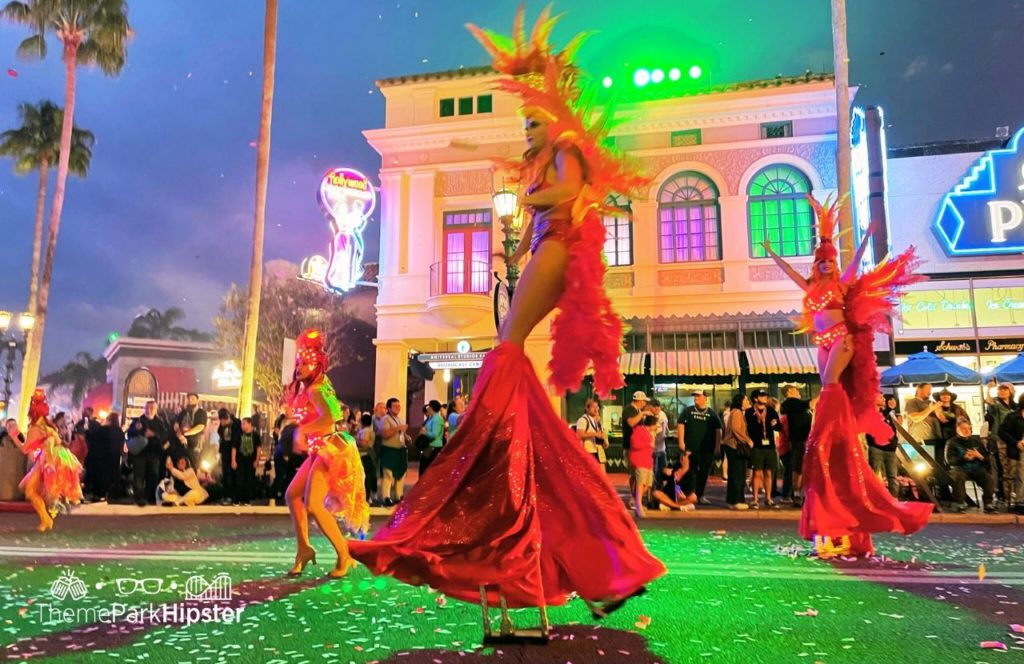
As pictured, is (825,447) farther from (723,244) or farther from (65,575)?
(723,244)

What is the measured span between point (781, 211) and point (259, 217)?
13650 mm

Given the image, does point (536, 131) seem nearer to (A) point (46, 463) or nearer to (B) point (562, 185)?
(B) point (562, 185)

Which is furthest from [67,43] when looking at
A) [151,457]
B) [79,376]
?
[79,376]

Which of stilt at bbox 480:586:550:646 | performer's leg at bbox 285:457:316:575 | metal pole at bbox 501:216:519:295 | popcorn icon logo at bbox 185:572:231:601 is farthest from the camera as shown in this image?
metal pole at bbox 501:216:519:295

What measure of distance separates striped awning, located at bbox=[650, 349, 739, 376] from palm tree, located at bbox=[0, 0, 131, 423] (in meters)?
18.0

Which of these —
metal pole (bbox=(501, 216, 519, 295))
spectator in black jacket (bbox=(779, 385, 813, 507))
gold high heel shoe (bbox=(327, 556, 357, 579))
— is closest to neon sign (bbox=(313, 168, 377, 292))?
metal pole (bbox=(501, 216, 519, 295))

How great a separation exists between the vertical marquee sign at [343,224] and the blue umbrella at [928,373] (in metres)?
14.3

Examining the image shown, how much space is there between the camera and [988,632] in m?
3.43

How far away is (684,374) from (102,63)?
20271 millimetres

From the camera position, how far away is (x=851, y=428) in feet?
19.1

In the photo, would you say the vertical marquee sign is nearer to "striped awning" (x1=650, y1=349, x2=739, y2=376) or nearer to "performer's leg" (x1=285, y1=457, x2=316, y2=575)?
"striped awning" (x1=650, y1=349, x2=739, y2=376)

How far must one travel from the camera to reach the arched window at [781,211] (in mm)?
18125

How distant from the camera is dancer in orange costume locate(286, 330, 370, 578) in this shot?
17.6ft

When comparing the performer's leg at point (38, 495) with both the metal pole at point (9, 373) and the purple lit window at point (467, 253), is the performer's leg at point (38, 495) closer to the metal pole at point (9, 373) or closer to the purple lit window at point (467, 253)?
the purple lit window at point (467, 253)
